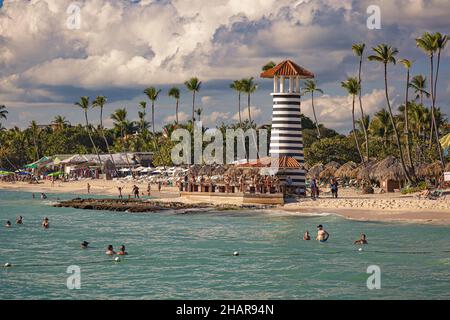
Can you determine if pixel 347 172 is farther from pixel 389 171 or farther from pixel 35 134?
pixel 35 134

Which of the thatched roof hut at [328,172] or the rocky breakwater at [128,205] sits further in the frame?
the thatched roof hut at [328,172]

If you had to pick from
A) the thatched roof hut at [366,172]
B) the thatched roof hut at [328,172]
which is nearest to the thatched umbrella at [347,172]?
the thatched roof hut at [366,172]

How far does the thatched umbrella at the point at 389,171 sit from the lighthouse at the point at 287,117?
27.0 ft

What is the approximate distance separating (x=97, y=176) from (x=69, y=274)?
273 feet

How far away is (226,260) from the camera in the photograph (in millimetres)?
34906

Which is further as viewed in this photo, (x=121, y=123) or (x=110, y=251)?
(x=121, y=123)

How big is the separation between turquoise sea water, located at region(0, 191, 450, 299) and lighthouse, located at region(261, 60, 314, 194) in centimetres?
775

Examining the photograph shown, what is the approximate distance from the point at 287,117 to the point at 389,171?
34.8 ft

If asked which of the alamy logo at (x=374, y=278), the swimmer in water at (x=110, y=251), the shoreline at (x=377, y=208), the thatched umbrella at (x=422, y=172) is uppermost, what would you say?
the thatched umbrella at (x=422, y=172)

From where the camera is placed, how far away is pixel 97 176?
11394 cm

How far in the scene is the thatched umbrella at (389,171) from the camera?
63.2 meters

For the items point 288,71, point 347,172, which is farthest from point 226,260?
point 347,172

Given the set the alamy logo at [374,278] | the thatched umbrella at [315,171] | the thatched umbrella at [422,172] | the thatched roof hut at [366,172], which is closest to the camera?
the alamy logo at [374,278]

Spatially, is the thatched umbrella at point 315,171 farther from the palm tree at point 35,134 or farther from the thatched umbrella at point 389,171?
the palm tree at point 35,134
